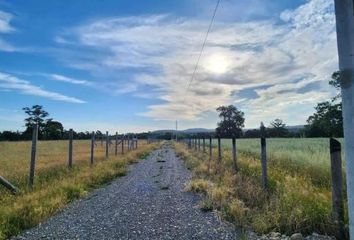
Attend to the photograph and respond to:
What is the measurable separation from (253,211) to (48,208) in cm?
427

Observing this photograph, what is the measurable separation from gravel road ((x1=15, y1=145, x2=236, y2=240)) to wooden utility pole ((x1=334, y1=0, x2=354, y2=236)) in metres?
2.88

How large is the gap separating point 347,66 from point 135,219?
5117 mm

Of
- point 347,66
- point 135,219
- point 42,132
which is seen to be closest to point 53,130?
point 42,132

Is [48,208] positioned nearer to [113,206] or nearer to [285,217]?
[113,206]

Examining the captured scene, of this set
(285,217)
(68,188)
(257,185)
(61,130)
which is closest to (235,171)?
(257,185)

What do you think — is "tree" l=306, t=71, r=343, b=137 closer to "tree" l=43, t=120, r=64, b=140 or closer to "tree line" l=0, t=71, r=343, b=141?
"tree line" l=0, t=71, r=343, b=141

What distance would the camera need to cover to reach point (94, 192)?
10.8 metres

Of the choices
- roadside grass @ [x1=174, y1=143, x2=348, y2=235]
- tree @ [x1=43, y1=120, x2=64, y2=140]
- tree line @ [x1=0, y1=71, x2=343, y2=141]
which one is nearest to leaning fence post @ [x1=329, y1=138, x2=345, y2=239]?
roadside grass @ [x1=174, y1=143, x2=348, y2=235]

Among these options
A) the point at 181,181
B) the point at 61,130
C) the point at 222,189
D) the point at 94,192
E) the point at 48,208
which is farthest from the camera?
the point at 61,130

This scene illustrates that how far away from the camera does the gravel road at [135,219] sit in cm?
605

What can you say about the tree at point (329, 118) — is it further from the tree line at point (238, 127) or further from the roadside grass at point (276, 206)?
the roadside grass at point (276, 206)

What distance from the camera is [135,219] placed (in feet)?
23.3

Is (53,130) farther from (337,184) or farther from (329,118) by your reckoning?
(337,184)

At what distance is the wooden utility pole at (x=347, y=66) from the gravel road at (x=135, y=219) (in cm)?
288
